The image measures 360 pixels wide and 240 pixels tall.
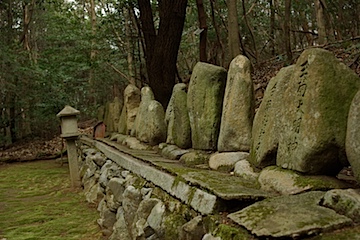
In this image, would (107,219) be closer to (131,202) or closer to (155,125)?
(131,202)

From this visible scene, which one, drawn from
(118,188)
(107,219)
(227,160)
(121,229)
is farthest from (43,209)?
(227,160)

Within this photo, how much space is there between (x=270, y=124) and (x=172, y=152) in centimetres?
184

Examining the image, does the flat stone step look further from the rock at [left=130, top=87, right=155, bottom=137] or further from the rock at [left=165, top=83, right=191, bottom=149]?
the rock at [left=130, top=87, right=155, bottom=137]

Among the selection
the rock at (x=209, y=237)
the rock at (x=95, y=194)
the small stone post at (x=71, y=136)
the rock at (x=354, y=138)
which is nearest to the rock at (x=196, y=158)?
the rock at (x=209, y=237)

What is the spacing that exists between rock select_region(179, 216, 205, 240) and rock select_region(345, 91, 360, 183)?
38.2 inches

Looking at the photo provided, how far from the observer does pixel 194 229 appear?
251cm

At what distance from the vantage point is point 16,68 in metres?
10.8

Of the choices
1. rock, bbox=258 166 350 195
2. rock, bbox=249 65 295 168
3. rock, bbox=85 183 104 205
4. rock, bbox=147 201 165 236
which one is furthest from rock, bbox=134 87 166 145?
rock, bbox=258 166 350 195

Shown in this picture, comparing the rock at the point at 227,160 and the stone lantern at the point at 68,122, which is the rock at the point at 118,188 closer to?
the rock at the point at 227,160

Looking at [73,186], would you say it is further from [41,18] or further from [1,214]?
[41,18]

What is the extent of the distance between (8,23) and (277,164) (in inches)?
518

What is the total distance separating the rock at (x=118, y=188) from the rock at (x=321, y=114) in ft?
8.00

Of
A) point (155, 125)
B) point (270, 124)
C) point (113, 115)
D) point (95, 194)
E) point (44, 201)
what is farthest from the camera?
point (113, 115)

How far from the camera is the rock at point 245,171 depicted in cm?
304
